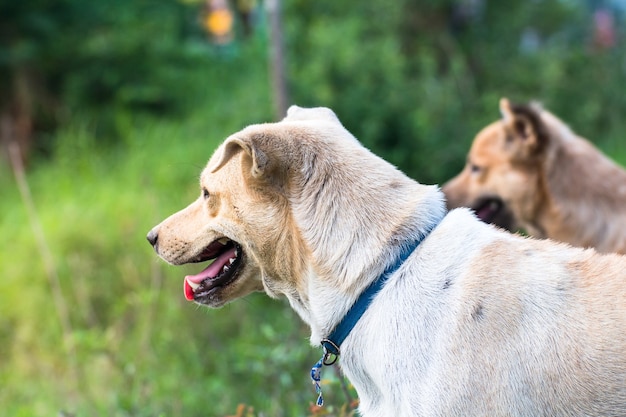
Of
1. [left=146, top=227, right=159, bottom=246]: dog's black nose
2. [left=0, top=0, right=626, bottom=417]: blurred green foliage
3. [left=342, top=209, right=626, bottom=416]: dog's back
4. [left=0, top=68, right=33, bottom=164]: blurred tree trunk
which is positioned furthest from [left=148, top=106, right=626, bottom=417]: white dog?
[left=0, top=68, right=33, bottom=164]: blurred tree trunk

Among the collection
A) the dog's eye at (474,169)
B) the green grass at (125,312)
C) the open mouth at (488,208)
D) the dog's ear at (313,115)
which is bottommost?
the green grass at (125,312)

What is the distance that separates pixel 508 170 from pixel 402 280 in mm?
2935

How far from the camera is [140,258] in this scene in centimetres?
816

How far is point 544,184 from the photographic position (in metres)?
5.68

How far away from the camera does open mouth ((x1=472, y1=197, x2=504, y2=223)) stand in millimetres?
5949

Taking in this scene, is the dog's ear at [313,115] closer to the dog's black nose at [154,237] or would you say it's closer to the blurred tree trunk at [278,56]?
the dog's black nose at [154,237]

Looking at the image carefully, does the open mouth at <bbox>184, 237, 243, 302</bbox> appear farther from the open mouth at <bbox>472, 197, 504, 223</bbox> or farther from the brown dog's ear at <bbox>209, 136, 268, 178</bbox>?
the open mouth at <bbox>472, 197, 504, 223</bbox>

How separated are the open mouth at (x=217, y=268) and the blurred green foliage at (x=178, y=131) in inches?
22.9

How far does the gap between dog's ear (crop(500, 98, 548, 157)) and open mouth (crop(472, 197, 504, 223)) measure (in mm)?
391

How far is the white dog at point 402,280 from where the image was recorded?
9.59 feet

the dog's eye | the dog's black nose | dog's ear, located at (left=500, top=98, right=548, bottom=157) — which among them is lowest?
Answer: the dog's eye

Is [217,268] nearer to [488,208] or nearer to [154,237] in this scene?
[154,237]

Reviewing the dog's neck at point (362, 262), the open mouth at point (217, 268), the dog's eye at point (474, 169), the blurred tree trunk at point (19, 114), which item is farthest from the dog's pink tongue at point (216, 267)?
the blurred tree trunk at point (19, 114)

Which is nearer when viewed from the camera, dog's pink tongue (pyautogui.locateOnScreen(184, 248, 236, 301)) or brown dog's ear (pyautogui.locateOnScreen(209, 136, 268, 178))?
brown dog's ear (pyautogui.locateOnScreen(209, 136, 268, 178))
